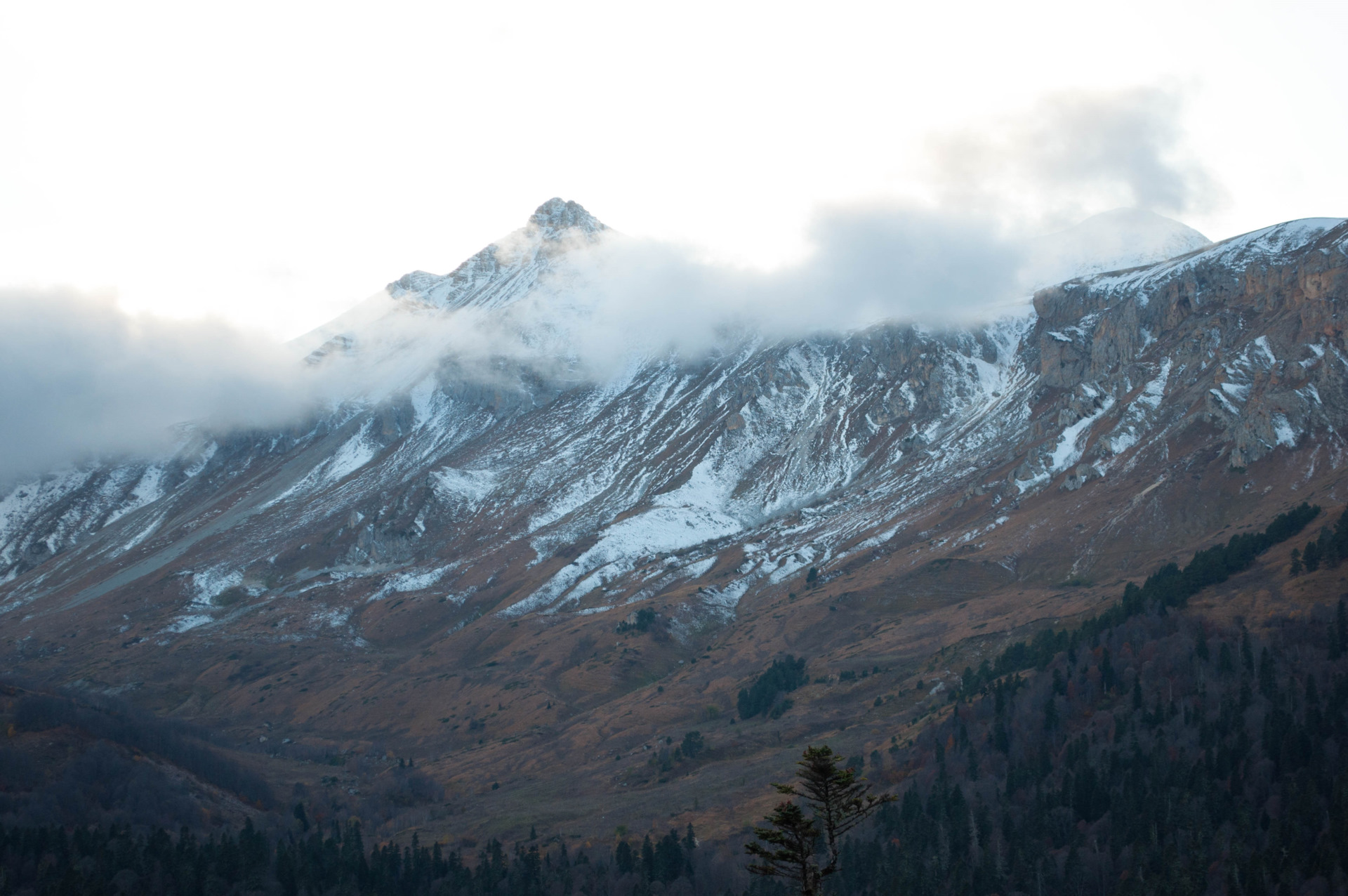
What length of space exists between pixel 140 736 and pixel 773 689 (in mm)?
101287

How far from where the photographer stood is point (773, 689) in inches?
7210

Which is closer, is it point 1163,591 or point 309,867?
point 309,867

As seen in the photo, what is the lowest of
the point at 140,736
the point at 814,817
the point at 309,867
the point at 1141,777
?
the point at 1141,777

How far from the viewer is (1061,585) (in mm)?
191875

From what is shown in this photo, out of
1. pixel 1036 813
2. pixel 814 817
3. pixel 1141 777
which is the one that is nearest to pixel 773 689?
pixel 1036 813

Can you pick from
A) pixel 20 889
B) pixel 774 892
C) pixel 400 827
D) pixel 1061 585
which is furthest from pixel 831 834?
pixel 1061 585

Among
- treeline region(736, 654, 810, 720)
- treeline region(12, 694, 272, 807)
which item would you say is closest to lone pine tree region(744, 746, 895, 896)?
treeline region(12, 694, 272, 807)

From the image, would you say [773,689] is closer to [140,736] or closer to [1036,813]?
[1036,813]

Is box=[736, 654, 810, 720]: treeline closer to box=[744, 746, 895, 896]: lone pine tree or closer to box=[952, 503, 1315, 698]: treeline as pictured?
box=[952, 503, 1315, 698]: treeline

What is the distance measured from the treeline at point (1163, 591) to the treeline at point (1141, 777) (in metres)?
3.41

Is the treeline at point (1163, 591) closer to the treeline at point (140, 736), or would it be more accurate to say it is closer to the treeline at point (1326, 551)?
the treeline at point (1326, 551)

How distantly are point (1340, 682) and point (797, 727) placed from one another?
74.5m

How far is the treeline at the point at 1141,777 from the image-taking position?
9988 cm

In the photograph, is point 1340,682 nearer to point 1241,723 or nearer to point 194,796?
point 1241,723
